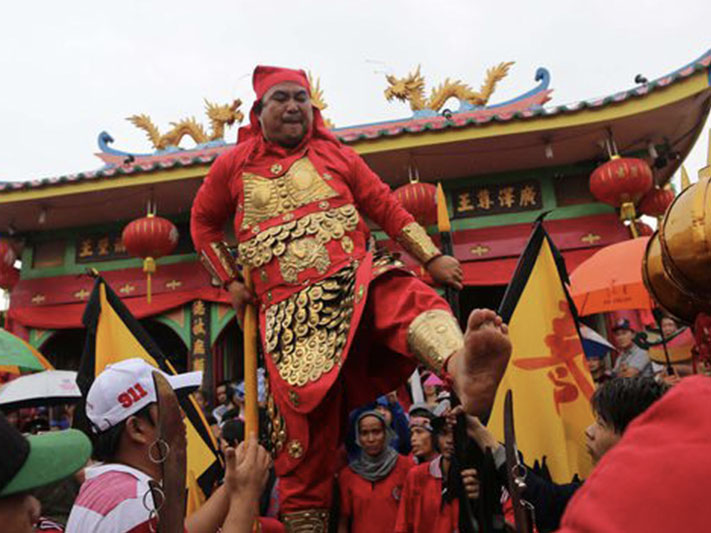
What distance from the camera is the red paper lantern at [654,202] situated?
23.9ft

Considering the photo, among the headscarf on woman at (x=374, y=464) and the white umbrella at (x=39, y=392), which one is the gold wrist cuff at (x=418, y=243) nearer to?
the headscarf on woman at (x=374, y=464)

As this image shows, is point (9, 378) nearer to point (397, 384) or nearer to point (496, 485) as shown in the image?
point (397, 384)

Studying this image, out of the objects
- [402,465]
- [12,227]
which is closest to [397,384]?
[402,465]

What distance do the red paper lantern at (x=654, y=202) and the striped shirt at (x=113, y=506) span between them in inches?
278

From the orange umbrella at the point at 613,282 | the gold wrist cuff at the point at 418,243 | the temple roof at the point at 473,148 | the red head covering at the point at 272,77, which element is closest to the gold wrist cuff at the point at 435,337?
the gold wrist cuff at the point at 418,243

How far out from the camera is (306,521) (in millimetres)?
2393

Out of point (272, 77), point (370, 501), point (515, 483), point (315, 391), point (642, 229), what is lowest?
point (370, 501)

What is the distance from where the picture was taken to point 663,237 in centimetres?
155

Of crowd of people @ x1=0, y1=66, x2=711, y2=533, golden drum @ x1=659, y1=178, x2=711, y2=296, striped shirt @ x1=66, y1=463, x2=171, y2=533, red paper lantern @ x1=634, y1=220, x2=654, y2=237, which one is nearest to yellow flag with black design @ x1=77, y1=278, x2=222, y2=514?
crowd of people @ x1=0, y1=66, x2=711, y2=533

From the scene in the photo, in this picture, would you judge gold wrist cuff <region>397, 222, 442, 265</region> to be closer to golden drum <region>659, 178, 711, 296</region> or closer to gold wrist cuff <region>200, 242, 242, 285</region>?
gold wrist cuff <region>200, 242, 242, 285</region>

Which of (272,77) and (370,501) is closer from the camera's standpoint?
(272,77)

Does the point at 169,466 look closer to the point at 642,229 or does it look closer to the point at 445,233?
the point at 445,233

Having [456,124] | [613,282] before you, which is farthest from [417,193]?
[613,282]

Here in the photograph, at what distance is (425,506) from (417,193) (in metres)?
4.25
